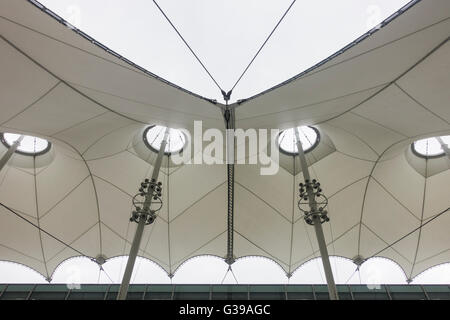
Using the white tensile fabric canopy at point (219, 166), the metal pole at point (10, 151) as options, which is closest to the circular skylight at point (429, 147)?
the white tensile fabric canopy at point (219, 166)

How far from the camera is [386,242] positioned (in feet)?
81.8

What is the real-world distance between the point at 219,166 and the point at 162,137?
4.11m

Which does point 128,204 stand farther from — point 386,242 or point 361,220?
point 386,242

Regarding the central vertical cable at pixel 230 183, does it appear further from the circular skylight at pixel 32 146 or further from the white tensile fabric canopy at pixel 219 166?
the circular skylight at pixel 32 146

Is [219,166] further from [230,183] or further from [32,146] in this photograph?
[32,146]

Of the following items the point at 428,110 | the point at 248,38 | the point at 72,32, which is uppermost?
the point at 248,38

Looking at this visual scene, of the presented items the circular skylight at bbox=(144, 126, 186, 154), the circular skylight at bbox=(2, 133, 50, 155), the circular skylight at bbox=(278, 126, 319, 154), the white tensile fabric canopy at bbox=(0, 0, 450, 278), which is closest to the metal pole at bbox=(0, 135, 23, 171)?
the circular skylight at bbox=(2, 133, 50, 155)

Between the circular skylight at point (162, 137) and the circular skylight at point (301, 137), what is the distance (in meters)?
6.31

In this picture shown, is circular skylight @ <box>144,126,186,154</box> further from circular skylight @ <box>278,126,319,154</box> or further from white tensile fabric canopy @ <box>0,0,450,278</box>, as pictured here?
circular skylight @ <box>278,126,319,154</box>

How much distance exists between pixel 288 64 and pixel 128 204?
1497 centimetres

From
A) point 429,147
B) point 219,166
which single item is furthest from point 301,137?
point 429,147

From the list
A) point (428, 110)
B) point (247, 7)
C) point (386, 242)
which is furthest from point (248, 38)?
point (386, 242)

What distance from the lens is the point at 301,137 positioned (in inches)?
924

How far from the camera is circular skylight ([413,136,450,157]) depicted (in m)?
22.6
